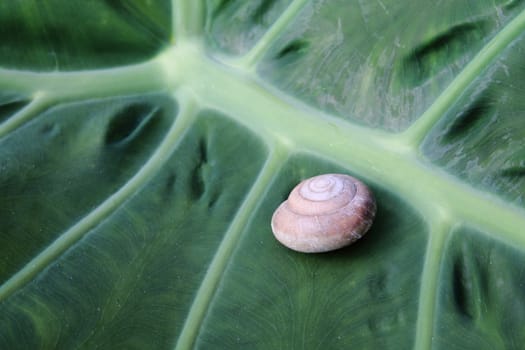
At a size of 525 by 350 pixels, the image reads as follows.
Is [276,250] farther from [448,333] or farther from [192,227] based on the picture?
[448,333]

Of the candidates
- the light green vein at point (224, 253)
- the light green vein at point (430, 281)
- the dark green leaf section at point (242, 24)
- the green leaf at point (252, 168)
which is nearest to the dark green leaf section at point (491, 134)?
Answer: the green leaf at point (252, 168)

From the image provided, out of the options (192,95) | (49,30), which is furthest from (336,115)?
(49,30)

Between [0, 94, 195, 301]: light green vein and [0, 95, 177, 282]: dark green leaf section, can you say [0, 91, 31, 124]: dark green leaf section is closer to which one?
[0, 95, 177, 282]: dark green leaf section

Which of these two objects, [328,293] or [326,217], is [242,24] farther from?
[328,293]

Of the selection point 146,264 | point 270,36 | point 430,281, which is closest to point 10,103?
point 146,264

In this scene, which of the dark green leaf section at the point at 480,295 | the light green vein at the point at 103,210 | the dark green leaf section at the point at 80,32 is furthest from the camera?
the dark green leaf section at the point at 80,32

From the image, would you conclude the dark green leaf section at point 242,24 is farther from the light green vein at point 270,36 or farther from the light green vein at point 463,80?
the light green vein at point 463,80

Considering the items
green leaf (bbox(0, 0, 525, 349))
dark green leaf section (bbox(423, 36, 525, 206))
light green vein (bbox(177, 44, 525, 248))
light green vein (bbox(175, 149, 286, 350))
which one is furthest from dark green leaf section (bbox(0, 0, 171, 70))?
dark green leaf section (bbox(423, 36, 525, 206))
